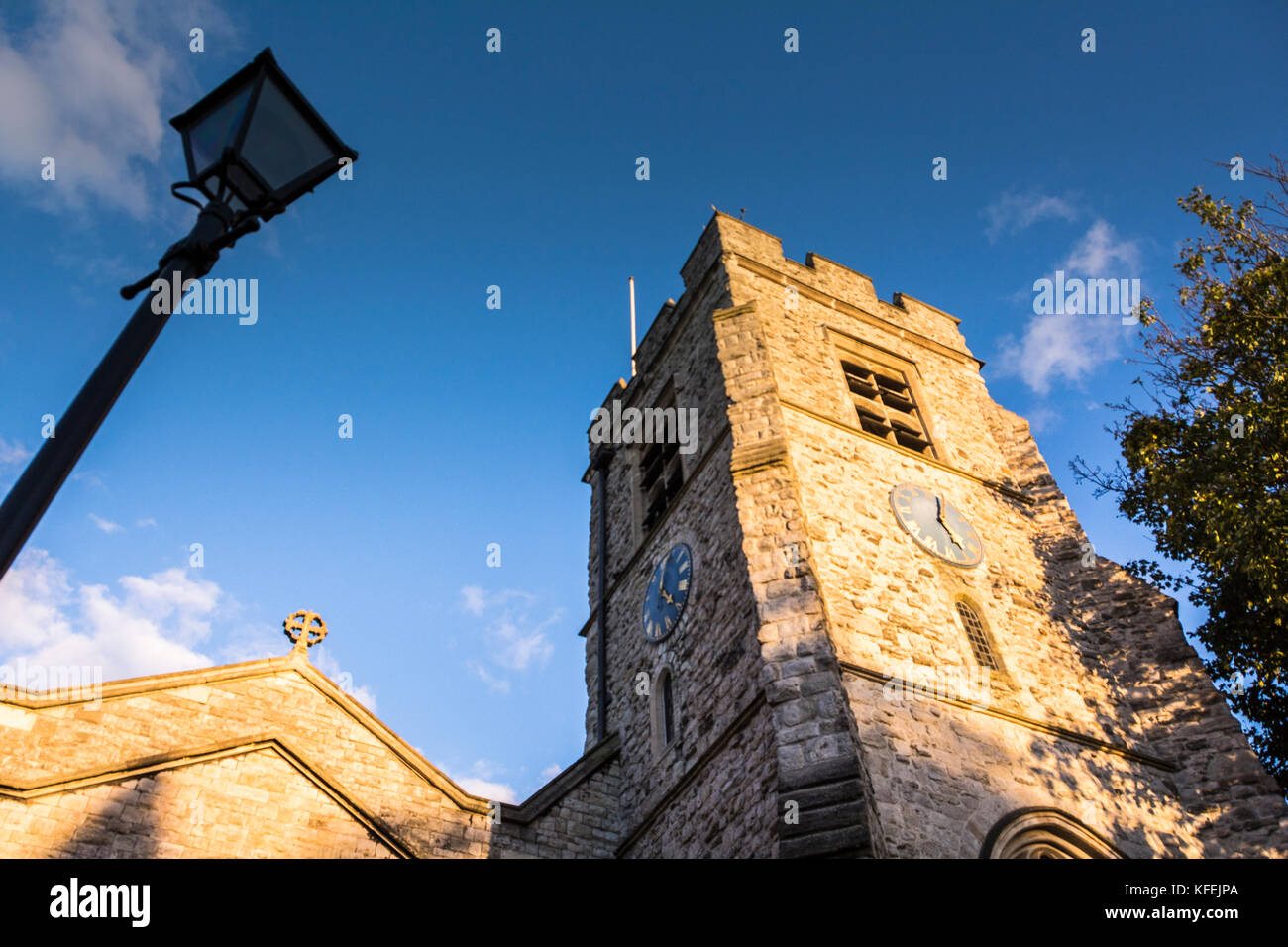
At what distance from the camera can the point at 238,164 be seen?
399 centimetres

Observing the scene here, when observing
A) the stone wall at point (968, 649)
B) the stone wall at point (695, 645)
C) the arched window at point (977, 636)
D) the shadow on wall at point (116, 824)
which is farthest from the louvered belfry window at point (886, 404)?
the shadow on wall at point (116, 824)

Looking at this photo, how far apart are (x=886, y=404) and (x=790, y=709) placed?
26.4 feet

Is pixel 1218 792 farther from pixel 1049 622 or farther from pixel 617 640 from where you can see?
pixel 617 640

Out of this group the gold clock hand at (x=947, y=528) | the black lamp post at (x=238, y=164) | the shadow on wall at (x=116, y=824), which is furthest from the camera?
the gold clock hand at (x=947, y=528)

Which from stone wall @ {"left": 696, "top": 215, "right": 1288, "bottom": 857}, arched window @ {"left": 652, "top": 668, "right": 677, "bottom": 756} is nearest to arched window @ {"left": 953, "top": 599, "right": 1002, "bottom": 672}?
stone wall @ {"left": 696, "top": 215, "right": 1288, "bottom": 857}

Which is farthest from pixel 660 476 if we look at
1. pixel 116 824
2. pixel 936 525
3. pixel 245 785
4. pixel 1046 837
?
pixel 116 824

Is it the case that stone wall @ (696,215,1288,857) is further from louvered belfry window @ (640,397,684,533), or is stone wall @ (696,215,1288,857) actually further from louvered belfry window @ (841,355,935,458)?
louvered belfry window @ (640,397,684,533)

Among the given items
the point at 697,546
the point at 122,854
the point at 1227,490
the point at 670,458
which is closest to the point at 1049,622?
the point at 1227,490

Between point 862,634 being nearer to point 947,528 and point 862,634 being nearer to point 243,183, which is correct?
point 947,528

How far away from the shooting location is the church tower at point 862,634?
9.50 m

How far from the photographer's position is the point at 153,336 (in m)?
3.68

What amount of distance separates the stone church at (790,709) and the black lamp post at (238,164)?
21.2ft

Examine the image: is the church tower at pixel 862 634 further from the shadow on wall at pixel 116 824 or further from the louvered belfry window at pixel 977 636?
the shadow on wall at pixel 116 824
